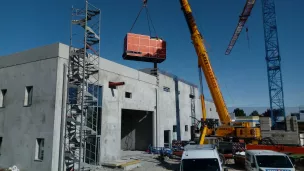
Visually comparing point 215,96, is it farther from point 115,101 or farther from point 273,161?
point 273,161

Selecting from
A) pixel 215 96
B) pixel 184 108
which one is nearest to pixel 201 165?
pixel 215 96

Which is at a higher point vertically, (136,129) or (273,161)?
(136,129)

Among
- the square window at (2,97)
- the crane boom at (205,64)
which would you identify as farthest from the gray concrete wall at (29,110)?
the crane boom at (205,64)

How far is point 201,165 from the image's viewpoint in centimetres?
1209

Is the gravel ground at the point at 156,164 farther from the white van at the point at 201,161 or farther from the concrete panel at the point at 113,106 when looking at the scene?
the white van at the point at 201,161

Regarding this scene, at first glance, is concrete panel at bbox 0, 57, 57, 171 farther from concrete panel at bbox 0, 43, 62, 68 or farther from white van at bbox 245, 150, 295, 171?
white van at bbox 245, 150, 295, 171

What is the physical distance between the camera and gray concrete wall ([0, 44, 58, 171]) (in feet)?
56.0

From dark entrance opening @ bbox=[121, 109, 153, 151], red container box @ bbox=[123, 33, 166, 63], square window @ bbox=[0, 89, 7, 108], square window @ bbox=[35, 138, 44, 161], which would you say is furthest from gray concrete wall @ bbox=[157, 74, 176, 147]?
square window @ bbox=[0, 89, 7, 108]

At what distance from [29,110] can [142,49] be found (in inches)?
753

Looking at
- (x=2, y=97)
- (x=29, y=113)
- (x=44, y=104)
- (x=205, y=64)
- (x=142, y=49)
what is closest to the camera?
(x=44, y=104)

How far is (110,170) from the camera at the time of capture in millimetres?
18656

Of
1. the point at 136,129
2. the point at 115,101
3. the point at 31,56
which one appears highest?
the point at 31,56

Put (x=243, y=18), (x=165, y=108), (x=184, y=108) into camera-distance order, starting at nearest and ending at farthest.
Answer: (x=165, y=108) → (x=184, y=108) → (x=243, y=18)

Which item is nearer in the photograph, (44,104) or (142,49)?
(44,104)
